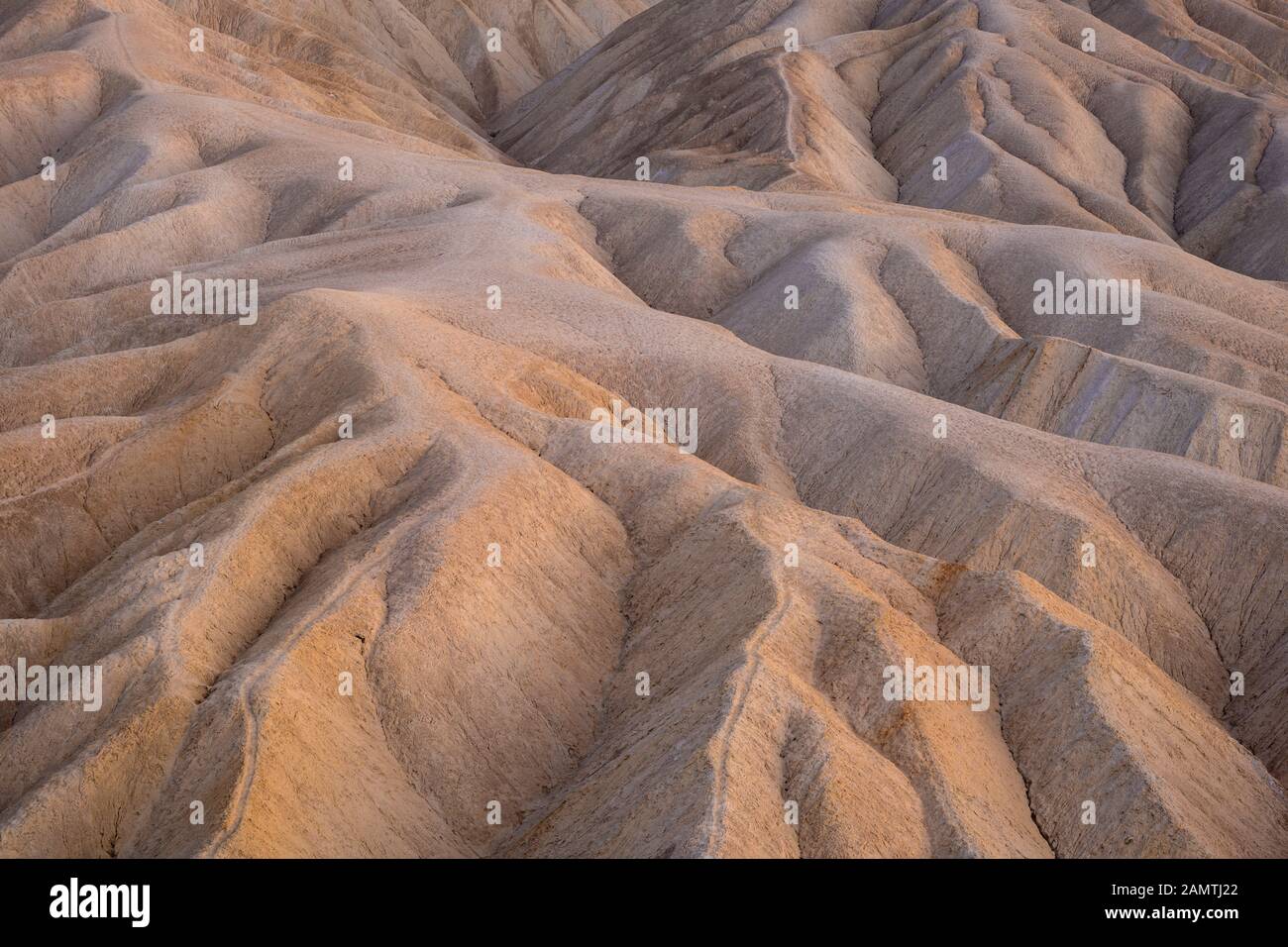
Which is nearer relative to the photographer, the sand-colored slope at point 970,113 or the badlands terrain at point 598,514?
the badlands terrain at point 598,514

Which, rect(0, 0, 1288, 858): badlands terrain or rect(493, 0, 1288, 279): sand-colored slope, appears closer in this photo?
rect(0, 0, 1288, 858): badlands terrain

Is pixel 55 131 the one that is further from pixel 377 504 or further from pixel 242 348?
pixel 377 504

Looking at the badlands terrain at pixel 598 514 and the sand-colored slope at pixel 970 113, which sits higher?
the sand-colored slope at pixel 970 113

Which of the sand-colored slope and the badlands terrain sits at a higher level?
the sand-colored slope

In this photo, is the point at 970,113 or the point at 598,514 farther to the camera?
the point at 970,113

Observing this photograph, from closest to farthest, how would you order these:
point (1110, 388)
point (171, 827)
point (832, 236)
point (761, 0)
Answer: point (171, 827) → point (1110, 388) → point (832, 236) → point (761, 0)

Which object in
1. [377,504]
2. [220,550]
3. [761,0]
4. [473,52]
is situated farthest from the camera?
[473,52]

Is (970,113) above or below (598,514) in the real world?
above

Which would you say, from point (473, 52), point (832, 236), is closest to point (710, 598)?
point (832, 236)
